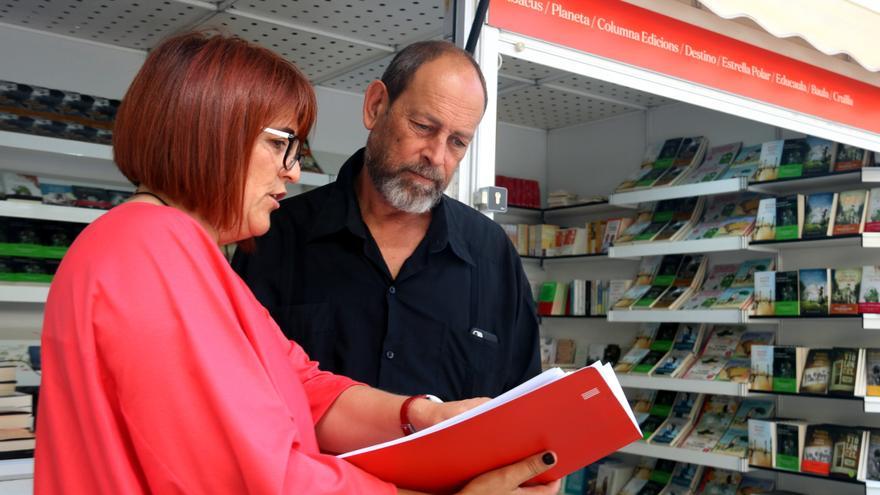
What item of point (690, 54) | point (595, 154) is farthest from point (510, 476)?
point (595, 154)

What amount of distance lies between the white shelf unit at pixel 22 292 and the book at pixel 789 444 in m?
3.51

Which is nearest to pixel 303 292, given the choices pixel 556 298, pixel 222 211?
pixel 222 211

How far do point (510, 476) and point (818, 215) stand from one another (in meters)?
3.98

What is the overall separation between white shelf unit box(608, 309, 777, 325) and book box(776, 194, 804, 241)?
1.49ft

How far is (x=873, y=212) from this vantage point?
4.43m

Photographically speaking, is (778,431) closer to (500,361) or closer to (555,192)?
(555,192)

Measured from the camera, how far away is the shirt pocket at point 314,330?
69.8 inches

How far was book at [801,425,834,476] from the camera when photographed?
438cm

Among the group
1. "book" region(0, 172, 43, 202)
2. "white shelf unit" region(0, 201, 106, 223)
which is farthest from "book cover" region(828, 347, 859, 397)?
"book" region(0, 172, 43, 202)

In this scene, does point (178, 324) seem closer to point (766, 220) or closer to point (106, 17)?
point (106, 17)

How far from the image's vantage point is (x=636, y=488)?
5297 mm

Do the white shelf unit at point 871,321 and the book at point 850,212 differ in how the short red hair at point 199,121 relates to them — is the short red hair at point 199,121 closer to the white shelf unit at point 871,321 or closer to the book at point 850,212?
the white shelf unit at point 871,321

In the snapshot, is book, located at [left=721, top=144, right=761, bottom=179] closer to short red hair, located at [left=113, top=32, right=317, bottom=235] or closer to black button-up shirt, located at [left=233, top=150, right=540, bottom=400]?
black button-up shirt, located at [left=233, top=150, right=540, bottom=400]

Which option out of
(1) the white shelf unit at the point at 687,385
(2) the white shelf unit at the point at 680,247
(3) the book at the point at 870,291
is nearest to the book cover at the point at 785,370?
(1) the white shelf unit at the point at 687,385
